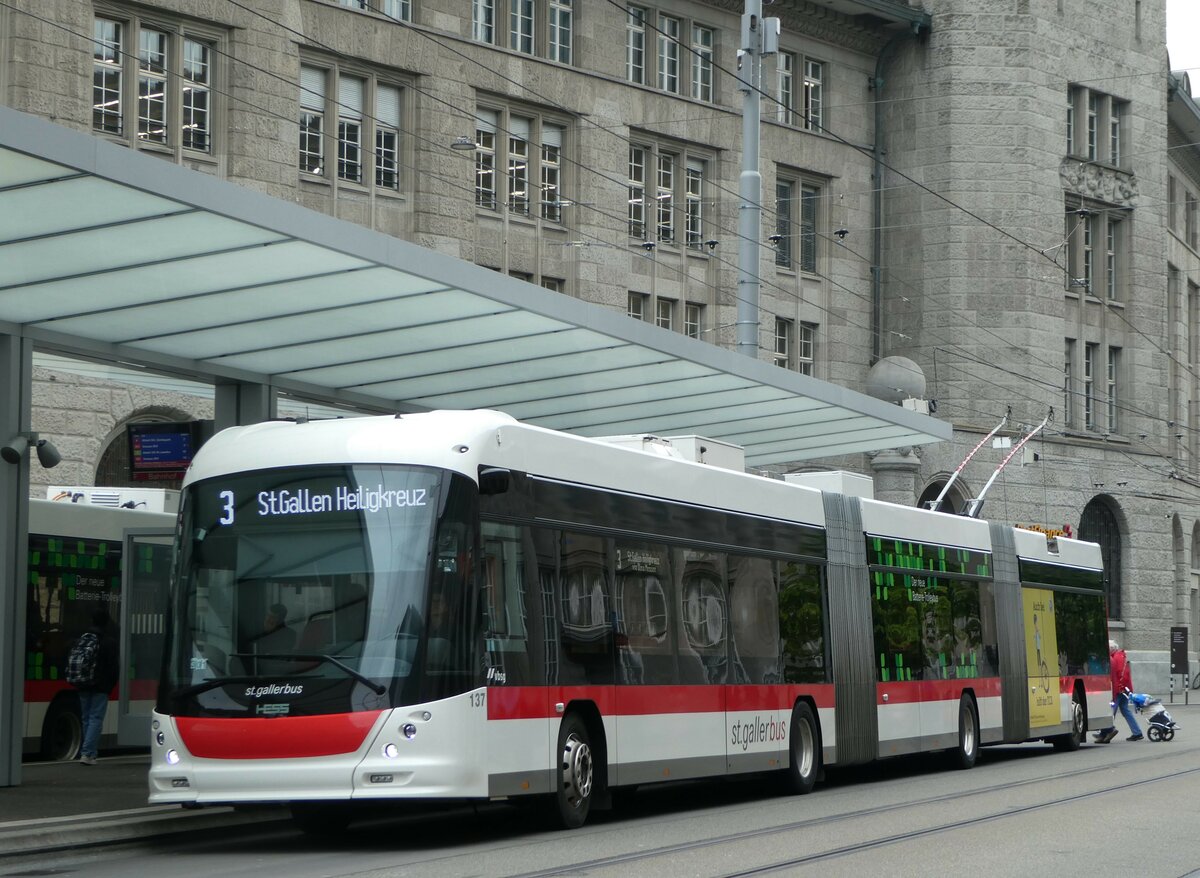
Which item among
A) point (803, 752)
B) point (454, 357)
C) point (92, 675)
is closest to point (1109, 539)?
point (803, 752)

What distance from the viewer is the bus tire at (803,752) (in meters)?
18.1

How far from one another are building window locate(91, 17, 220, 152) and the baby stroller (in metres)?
17.7

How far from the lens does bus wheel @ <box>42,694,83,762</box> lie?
21375 millimetres

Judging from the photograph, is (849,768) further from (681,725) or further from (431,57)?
(431,57)

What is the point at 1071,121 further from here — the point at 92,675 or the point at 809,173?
the point at 92,675

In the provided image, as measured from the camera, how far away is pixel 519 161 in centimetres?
3850

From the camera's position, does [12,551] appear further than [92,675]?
No

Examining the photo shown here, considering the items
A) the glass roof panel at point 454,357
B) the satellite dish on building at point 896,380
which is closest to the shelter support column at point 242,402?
the glass roof panel at point 454,357

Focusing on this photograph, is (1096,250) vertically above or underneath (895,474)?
above

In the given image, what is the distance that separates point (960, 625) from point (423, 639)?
11.7 metres

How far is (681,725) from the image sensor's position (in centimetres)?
1566

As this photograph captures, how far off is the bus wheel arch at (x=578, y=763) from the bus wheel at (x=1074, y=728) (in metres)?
14.0

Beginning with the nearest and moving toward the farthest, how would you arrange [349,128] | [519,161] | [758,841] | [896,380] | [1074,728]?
1. [758,841]
2. [1074,728]
3. [349,128]
4. [519,161]
5. [896,380]

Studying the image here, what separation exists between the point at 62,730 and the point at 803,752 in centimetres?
869
